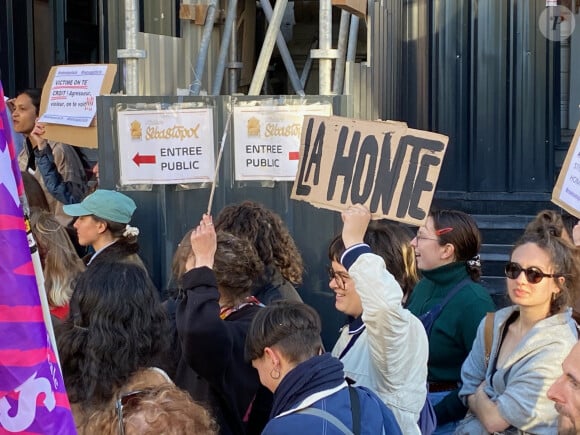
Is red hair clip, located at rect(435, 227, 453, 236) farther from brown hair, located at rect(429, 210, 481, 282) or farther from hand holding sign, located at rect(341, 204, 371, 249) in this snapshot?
hand holding sign, located at rect(341, 204, 371, 249)

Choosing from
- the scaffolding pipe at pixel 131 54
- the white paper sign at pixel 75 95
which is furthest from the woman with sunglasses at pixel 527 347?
the white paper sign at pixel 75 95

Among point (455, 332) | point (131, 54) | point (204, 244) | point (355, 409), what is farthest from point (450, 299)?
point (131, 54)

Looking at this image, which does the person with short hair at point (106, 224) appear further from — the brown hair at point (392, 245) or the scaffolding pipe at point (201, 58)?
the brown hair at point (392, 245)

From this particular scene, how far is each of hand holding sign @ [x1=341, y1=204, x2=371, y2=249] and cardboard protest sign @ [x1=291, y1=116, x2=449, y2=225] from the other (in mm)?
198

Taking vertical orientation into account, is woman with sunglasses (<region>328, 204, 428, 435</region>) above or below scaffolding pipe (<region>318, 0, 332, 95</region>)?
below

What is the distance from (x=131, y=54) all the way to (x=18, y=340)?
3.77m

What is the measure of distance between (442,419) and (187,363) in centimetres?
115

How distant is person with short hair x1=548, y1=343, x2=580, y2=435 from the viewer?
102 inches

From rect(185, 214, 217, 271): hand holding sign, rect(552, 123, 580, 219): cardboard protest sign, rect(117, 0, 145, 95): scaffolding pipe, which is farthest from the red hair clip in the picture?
rect(117, 0, 145, 95): scaffolding pipe

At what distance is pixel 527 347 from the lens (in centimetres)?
361

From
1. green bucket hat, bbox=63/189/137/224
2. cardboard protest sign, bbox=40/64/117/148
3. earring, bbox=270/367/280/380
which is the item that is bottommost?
earring, bbox=270/367/280/380

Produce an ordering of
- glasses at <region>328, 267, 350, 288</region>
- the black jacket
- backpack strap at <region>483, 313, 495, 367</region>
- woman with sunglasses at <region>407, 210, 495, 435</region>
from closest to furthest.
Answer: the black jacket → glasses at <region>328, 267, 350, 288</region> → backpack strap at <region>483, 313, 495, 367</region> → woman with sunglasses at <region>407, 210, 495, 435</region>

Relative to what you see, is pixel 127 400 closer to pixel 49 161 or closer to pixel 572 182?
pixel 572 182

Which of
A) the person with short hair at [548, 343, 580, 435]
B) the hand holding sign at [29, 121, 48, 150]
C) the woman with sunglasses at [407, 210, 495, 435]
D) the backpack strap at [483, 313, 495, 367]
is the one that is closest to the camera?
the person with short hair at [548, 343, 580, 435]
